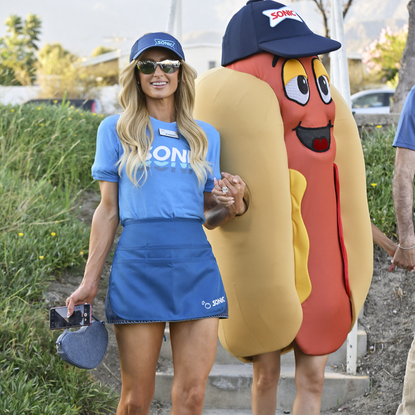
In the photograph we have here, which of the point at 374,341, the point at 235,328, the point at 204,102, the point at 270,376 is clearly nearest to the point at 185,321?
the point at 235,328

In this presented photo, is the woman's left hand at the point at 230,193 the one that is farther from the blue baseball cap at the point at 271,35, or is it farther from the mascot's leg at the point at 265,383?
the mascot's leg at the point at 265,383

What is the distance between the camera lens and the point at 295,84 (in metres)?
2.29

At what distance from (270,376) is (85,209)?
2.71m

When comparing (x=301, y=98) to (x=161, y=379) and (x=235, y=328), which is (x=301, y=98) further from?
(x=161, y=379)

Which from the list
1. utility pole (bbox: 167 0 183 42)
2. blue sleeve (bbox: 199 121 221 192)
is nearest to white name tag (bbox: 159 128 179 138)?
blue sleeve (bbox: 199 121 221 192)

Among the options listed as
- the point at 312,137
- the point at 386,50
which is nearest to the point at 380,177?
the point at 312,137

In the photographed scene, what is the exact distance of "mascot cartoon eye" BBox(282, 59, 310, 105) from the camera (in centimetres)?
229

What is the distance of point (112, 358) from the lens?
134 inches

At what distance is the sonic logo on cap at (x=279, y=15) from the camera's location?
234cm

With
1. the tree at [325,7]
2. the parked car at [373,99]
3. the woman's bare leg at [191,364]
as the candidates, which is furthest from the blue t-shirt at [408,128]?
the parked car at [373,99]

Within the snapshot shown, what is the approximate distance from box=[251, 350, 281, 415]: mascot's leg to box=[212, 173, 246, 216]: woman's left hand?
0.74 meters

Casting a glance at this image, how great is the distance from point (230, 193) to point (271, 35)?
2.56ft

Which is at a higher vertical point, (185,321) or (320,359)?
(185,321)

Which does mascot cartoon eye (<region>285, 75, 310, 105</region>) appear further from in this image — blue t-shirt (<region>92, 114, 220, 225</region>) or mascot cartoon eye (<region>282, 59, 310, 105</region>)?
blue t-shirt (<region>92, 114, 220, 225</region>)
